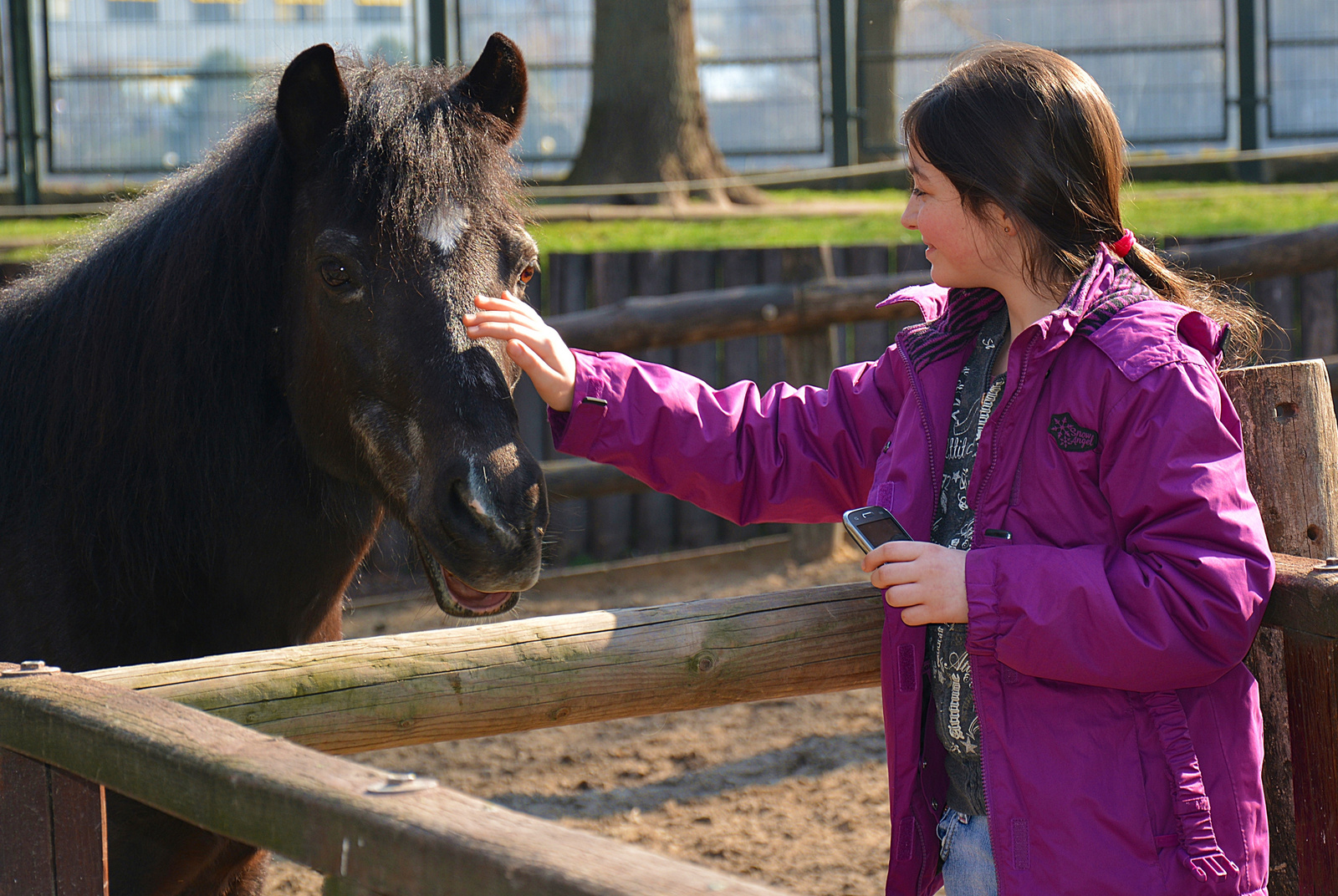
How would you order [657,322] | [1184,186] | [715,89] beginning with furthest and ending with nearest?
[715,89] < [1184,186] < [657,322]

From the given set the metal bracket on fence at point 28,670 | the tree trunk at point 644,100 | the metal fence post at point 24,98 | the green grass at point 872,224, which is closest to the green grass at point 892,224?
the green grass at point 872,224

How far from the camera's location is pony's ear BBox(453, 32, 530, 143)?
A: 2.17m

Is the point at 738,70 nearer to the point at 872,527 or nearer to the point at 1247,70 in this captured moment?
the point at 1247,70

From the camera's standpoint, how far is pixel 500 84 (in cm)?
224

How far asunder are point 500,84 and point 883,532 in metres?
1.18

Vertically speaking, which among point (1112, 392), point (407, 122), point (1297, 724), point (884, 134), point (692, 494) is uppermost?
point (884, 134)

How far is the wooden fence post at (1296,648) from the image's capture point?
166cm

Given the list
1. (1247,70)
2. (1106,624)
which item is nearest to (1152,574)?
(1106,624)

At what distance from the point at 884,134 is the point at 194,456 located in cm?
993

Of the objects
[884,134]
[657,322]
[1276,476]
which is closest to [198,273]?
[1276,476]

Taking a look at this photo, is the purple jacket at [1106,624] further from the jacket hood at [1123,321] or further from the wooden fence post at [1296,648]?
the wooden fence post at [1296,648]

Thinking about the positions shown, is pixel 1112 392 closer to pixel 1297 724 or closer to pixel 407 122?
pixel 1297 724

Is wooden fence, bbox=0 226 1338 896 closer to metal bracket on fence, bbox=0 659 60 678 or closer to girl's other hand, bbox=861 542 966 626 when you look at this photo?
metal bracket on fence, bbox=0 659 60 678

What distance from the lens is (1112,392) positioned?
1546 millimetres
